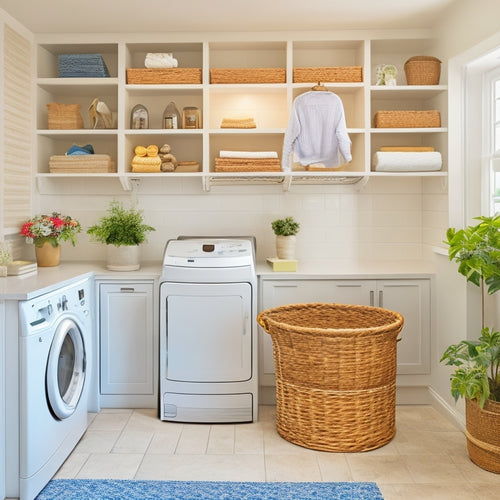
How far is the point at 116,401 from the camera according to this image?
A: 3.80 metres

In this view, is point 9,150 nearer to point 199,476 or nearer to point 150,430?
point 150,430

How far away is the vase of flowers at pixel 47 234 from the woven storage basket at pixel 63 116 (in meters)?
0.64

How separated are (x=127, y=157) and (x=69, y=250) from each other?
2.80ft

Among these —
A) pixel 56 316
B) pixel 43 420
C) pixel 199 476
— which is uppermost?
pixel 56 316

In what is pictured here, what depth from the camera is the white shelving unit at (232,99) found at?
4008mm

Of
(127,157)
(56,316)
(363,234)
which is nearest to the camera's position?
(56,316)

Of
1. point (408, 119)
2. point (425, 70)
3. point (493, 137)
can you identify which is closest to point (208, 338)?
point (408, 119)

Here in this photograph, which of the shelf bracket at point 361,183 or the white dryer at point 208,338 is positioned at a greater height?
the shelf bracket at point 361,183

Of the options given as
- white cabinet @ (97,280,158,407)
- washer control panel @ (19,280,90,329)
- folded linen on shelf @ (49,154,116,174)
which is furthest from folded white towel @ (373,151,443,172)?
washer control panel @ (19,280,90,329)

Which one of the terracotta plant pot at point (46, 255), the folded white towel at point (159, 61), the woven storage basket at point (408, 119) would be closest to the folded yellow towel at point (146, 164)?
the folded white towel at point (159, 61)

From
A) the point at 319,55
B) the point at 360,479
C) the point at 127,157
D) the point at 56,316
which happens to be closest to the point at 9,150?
the point at 127,157

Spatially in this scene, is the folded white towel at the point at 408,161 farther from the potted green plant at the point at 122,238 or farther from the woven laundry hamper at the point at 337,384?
the potted green plant at the point at 122,238

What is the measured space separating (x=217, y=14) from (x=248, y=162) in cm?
93

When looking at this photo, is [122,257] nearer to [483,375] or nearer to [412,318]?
[412,318]
